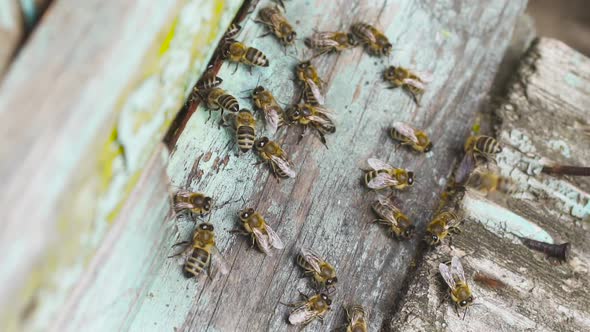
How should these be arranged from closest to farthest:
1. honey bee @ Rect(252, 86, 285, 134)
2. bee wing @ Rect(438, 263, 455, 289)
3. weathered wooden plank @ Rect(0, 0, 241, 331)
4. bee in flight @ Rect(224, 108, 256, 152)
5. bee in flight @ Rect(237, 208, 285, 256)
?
weathered wooden plank @ Rect(0, 0, 241, 331)
bee in flight @ Rect(237, 208, 285, 256)
bee wing @ Rect(438, 263, 455, 289)
bee in flight @ Rect(224, 108, 256, 152)
honey bee @ Rect(252, 86, 285, 134)

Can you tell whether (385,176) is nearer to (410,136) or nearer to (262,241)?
(410,136)

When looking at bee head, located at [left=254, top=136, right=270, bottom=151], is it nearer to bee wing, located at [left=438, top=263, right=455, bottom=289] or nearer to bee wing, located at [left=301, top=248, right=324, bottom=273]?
bee wing, located at [left=301, top=248, right=324, bottom=273]

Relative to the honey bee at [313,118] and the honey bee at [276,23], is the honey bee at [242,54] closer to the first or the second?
the honey bee at [276,23]

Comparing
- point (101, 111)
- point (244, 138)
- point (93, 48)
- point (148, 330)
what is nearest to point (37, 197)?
point (101, 111)

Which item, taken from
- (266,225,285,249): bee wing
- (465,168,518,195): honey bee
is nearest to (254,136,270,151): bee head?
(266,225,285,249): bee wing

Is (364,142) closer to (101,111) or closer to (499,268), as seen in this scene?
(499,268)

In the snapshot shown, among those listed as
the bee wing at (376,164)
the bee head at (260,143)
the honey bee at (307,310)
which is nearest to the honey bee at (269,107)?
the bee head at (260,143)

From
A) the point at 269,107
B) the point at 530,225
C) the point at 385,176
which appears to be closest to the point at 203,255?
the point at 269,107
